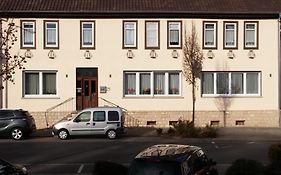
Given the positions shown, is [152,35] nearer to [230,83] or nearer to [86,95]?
[86,95]

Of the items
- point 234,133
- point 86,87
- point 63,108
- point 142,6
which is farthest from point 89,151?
point 142,6

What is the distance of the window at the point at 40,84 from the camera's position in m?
35.8

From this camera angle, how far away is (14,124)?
2975 centimetres

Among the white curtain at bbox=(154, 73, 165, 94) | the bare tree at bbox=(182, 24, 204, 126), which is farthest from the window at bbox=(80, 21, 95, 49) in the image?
the bare tree at bbox=(182, 24, 204, 126)

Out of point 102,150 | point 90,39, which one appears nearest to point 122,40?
point 90,39

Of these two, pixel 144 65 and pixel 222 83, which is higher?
pixel 144 65

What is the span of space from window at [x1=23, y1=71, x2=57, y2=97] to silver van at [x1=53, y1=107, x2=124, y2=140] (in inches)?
254

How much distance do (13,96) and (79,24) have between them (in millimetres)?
5912

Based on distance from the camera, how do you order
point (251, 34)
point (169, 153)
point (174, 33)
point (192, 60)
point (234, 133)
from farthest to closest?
point (251, 34), point (174, 33), point (192, 60), point (234, 133), point (169, 153)

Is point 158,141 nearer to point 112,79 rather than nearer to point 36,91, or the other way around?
point 112,79

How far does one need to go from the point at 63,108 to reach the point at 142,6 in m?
7.88

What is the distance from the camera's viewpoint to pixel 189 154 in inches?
485

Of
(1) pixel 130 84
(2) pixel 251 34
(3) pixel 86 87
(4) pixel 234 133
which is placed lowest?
(4) pixel 234 133

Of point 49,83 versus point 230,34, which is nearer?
point 49,83
